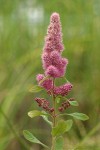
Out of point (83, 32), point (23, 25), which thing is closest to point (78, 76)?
point (83, 32)

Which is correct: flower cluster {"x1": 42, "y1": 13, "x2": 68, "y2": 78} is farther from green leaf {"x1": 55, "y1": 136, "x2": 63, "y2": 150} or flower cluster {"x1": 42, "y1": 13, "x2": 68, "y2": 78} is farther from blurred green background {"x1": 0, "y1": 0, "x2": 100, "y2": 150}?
blurred green background {"x1": 0, "y1": 0, "x2": 100, "y2": 150}

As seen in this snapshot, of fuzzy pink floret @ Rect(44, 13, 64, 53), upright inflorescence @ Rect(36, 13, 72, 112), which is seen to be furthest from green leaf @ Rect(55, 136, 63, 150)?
fuzzy pink floret @ Rect(44, 13, 64, 53)

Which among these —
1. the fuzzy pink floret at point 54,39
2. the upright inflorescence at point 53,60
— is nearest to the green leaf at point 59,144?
the upright inflorescence at point 53,60

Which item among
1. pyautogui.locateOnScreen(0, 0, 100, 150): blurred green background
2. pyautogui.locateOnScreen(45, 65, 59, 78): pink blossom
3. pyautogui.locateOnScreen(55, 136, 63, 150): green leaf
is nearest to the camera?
pyautogui.locateOnScreen(45, 65, 59, 78): pink blossom

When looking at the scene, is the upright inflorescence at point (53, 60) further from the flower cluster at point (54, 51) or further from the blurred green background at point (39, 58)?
the blurred green background at point (39, 58)

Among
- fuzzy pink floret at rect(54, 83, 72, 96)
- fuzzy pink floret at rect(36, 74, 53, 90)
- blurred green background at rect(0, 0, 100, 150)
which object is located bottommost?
fuzzy pink floret at rect(54, 83, 72, 96)

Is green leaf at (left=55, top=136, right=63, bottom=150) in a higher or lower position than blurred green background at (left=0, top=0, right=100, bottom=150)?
lower

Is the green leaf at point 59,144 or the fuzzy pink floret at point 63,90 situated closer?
the fuzzy pink floret at point 63,90

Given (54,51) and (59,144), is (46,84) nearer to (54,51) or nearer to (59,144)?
(54,51)
